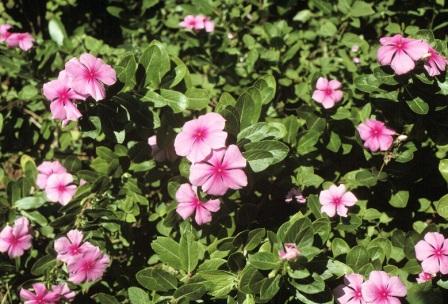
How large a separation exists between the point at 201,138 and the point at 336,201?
77cm

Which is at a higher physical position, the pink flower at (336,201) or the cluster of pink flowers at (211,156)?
the cluster of pink flowers at (211,156)

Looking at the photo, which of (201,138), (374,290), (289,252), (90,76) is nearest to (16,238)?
(90,76)

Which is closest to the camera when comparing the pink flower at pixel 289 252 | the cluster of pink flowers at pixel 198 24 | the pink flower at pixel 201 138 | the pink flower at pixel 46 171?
the pink flower at pixel 289 252

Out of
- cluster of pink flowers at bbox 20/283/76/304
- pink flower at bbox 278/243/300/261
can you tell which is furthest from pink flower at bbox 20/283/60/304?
pink flower at bbox 278/243/300/261

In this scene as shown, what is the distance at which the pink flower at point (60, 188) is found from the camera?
220cm

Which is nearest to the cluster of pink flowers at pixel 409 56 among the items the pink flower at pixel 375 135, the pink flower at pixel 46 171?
the pink flower at pixel 375 135

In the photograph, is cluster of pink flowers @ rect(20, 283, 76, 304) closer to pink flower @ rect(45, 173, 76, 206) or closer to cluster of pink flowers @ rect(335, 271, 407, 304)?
pink flower @ rect(45, 173, 76, 206)

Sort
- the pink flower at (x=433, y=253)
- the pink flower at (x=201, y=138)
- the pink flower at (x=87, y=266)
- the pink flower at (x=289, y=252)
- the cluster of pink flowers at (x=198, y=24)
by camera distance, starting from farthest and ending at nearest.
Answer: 1. the cluster of pink flowers at (x=198, y=24)
2. the pink flower at (x=87, y=266)
3. the pink flower at (x=433, y=253)
4. the pink flower at (x=201, y=138)
5. the pink flower at (x=289, y=252)

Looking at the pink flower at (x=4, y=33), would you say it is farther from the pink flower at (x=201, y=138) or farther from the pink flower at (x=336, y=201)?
the pink flower at (x=336, y=201)

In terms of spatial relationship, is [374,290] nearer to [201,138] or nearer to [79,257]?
[201,138]

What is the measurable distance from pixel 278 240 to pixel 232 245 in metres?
0.26

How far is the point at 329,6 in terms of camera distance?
2.74 m

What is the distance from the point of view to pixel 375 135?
206cm

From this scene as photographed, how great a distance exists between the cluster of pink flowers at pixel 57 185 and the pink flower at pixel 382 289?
142 cm
